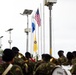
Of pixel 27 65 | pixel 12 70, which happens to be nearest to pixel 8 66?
pixel 12 70

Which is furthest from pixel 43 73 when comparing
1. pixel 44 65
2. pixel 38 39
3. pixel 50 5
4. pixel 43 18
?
pixel 38 39

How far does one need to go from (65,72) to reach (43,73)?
10.0 feet

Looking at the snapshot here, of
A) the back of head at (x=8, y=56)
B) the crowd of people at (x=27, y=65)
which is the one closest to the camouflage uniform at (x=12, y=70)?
the crowd of people at (x=27, y=65)

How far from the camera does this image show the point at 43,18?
29.3m

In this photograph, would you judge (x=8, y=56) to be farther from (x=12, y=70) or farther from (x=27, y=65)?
(x=27, y=65)

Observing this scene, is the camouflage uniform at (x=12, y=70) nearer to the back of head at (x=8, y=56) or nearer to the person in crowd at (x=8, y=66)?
the person in crowd at (x=8, y=66)

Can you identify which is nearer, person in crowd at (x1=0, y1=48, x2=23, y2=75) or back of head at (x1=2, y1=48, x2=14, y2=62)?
person in crowd at (x1=0, y1=48, x2=23, y2=75)

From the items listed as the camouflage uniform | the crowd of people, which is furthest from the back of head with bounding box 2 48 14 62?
the camouflage uniform

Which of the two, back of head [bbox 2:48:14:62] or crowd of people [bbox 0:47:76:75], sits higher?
back of head [bbox 2:48:14:62]

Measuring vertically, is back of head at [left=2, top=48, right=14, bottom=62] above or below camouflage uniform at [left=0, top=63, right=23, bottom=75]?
above

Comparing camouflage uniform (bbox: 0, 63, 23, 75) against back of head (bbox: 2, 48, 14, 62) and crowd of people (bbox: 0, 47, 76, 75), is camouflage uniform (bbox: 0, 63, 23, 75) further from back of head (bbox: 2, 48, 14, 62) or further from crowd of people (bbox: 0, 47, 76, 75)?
back of head (bbox: 2, 48, 14, 62)

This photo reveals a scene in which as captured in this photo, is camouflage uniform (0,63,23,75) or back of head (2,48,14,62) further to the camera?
back of head (2,48,14,62)

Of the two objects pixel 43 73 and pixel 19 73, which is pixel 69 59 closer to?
pixel 43 73

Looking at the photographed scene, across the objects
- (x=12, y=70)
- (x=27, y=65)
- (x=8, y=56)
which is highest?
(x=8, y=56)
